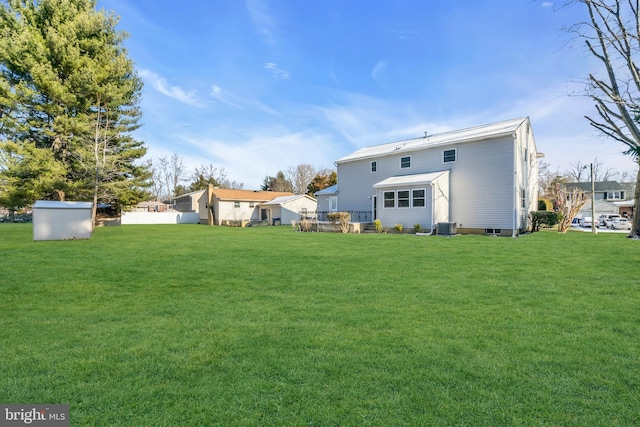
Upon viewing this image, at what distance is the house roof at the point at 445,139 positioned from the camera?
1702 centimetres

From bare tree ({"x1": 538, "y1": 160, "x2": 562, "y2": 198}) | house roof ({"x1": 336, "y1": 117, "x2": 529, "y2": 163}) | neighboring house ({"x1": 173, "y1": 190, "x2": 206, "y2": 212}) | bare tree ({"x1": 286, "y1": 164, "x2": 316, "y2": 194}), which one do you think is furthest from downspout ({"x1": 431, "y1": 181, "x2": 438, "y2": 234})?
bare tree ({"x1": 286, "y1": 164, "x2": 316, "y2": 194})

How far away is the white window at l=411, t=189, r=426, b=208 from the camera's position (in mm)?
17875

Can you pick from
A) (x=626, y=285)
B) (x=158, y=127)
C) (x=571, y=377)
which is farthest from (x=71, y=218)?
(x=626, y=285)

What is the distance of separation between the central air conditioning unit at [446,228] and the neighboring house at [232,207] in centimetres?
2122

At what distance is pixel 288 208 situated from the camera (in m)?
33.2

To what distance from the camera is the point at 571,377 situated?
2.59 meters

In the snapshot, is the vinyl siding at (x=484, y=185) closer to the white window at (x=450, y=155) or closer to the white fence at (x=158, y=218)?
the white window at (x=450, y=155)

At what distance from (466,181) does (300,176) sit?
44.9 meters

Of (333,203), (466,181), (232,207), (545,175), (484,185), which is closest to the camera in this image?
(484,185)

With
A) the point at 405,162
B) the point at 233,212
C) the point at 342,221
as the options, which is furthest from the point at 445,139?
the point at 233,212

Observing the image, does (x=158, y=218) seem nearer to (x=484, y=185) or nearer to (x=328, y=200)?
(x=328, y=200)

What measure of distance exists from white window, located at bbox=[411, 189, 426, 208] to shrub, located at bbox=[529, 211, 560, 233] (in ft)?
24.6

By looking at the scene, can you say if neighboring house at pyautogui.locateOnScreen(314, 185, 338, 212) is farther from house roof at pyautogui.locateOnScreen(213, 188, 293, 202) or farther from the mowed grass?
the mowed grass
